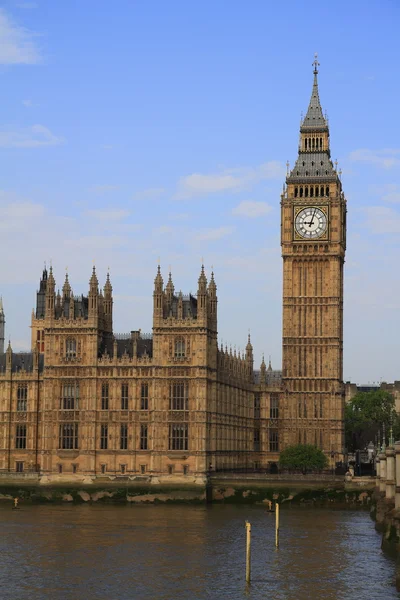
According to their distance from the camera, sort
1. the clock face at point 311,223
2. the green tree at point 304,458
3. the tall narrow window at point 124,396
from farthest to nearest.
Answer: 1. the clock face at point 311,223
2. the green tree at point 304,458
3. the tall narrow window at point 124,396

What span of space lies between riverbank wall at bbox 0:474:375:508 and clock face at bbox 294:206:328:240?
1453 inches

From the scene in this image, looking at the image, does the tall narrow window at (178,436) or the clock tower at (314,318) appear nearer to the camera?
the tall narrow window at (178,436)

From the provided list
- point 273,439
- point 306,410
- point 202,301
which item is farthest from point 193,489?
point 273,439

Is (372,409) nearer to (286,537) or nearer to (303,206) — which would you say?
(303,206)

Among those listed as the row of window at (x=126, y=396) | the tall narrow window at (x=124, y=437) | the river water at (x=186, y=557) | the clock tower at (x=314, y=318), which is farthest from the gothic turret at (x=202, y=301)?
the clock tower at (x=314, y=318)

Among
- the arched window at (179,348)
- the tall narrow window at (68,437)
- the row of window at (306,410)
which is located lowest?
the tall narrow window at (68,437)

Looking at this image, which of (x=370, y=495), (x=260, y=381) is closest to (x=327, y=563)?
(x=370, y=495)

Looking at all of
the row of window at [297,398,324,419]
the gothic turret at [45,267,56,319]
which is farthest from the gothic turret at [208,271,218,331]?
the row of window at [297,398,324,419]

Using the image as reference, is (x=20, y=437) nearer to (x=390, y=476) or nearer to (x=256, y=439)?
(x=256, y=439)

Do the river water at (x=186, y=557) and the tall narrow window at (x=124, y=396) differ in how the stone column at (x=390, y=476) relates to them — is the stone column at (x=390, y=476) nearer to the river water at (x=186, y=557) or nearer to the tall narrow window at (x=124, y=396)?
the river water at (x=186, y=557)

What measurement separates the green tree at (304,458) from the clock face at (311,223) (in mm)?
27333

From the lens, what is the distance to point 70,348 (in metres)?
128

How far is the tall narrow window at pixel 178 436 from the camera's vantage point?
12462cm

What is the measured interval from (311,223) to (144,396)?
37.3 meters
